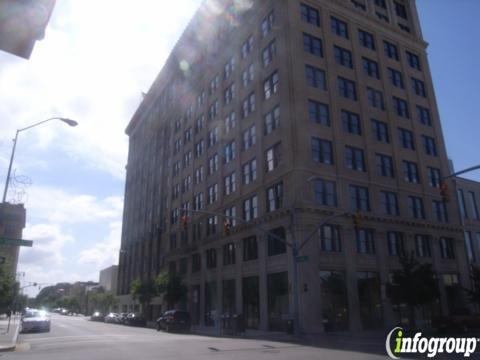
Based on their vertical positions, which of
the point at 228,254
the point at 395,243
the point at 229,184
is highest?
the point at 229,184

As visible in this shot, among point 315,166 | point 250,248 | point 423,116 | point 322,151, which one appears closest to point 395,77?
point 423,116

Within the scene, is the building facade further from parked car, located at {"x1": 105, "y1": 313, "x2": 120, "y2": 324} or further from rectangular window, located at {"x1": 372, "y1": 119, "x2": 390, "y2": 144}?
parked car, located at {"x1": 105, "y1": 313, "x2": 120, "y2": 324}

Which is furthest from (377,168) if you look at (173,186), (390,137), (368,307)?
(173,186)

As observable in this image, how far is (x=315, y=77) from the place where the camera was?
38.1 metres

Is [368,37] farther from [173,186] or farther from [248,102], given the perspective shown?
[173,186]

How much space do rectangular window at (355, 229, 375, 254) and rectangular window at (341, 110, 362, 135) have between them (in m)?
9.46

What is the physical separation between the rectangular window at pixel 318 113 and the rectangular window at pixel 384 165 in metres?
6.55

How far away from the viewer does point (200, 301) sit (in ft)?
155

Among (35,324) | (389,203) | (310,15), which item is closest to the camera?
(35,324)

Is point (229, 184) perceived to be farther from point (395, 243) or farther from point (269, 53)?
point (395, 243)

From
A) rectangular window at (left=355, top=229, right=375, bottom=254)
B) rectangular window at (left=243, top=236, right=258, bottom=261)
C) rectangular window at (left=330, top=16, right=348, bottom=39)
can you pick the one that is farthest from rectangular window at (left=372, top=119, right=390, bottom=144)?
rectangular window at (left=243, top=236, right=258, bottom=261)

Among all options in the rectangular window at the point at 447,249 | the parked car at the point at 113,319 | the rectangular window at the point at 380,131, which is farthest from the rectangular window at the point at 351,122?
the parked car at the point at 113,319

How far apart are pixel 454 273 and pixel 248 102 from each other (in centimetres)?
2698

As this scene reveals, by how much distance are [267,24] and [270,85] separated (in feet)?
23.9
